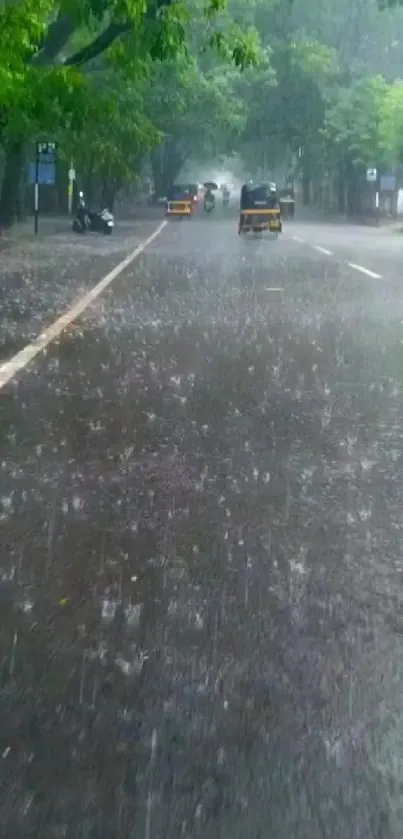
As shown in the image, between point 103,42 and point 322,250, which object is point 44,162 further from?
point 103,42

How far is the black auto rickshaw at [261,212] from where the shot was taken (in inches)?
1941

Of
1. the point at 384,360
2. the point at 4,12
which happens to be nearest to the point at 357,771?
the point at 384,360

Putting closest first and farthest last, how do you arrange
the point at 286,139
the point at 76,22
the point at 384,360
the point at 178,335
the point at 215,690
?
1. the point at 215,690
2. the point at 384,360
3. the point at 178,335
4. the point at 76,22
5. the point at 286,139

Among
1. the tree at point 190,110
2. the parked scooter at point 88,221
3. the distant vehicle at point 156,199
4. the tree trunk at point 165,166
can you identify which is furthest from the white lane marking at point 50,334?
the distant vehicle at point 156,199

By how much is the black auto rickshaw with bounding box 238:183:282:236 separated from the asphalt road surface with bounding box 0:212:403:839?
121ft

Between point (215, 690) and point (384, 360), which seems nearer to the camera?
point (215, 690)

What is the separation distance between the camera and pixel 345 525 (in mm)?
6984

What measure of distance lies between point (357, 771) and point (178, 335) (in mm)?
11785

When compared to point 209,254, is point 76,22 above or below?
above

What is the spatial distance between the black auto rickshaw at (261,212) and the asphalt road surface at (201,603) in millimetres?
36919

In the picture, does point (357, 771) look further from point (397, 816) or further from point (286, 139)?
point (286, 139)

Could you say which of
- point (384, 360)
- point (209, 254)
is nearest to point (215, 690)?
point (384, 360)

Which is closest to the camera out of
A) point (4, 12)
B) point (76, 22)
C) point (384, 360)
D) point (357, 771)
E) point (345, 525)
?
point (357, 771)

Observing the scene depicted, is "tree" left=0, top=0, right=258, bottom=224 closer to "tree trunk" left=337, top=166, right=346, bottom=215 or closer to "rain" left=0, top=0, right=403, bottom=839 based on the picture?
"rain" left=0, top=0, right=403, bottom=839
